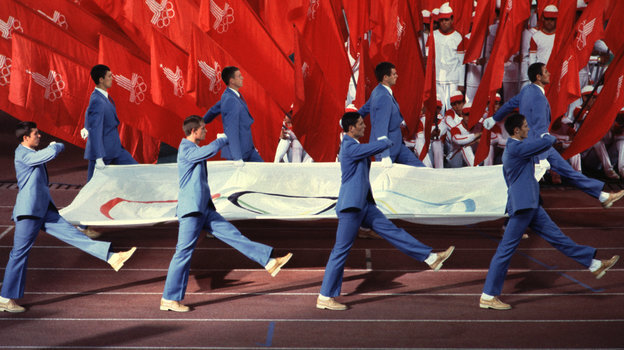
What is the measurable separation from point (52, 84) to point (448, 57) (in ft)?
15.0

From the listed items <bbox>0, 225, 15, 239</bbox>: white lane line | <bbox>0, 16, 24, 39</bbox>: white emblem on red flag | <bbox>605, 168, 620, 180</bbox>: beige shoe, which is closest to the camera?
<bbox>0, 225, 15, 239</bbox>: white lane line

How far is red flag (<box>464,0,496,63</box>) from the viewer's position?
820 cm

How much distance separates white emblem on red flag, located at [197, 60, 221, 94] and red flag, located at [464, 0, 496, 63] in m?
2.85

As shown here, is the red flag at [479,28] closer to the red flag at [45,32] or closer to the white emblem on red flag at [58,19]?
the red flag at [45,32]

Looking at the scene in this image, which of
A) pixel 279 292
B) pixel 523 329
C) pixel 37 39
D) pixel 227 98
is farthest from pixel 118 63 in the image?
pixel 523 329

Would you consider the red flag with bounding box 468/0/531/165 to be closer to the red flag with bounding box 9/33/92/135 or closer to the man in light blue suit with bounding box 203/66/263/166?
the man in light blue suit with bounding box 203/66/263/166

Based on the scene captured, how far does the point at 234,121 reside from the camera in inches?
265

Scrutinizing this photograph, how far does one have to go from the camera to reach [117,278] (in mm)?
5418

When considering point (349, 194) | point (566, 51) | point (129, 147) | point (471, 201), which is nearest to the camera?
point (349, 194)

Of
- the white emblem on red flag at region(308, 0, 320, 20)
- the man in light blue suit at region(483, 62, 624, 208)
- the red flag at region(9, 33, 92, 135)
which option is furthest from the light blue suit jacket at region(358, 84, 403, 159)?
the red flag at region(9, 33, 92, 135)

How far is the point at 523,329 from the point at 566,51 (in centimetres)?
414

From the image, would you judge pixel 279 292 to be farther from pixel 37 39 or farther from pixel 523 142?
pixel 37 39

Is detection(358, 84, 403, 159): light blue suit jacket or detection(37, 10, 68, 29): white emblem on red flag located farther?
detection(37, 10, 68, 29): white emblem on red flag

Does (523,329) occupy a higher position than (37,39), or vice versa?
(37,39)
